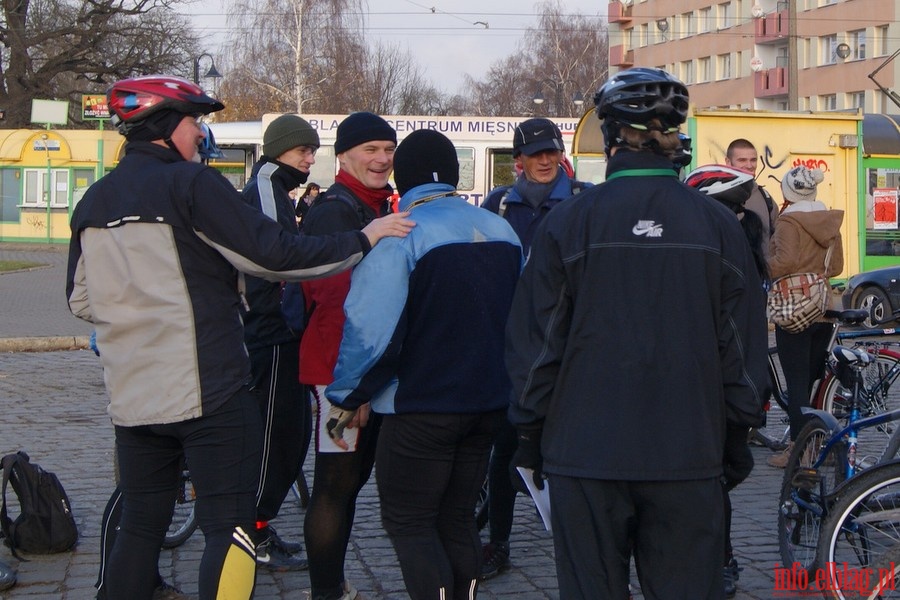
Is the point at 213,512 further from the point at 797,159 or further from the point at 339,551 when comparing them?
the point at 797,159

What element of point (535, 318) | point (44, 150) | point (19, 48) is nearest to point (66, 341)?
point (535, 318)

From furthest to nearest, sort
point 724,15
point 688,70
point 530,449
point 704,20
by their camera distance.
Answer: point 688,70
point 704,20
point 724,15
point 530,449

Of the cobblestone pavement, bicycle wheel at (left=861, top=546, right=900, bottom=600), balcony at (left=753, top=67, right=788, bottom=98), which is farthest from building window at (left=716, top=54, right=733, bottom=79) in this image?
bicycle wheel at (left=861, top=546, right=900, bottom=600)

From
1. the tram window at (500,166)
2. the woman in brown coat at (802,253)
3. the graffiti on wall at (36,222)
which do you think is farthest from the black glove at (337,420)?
the graffiti on wall at (36,222)

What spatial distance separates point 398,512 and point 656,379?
125cm

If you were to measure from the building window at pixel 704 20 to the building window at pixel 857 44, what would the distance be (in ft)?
45.9

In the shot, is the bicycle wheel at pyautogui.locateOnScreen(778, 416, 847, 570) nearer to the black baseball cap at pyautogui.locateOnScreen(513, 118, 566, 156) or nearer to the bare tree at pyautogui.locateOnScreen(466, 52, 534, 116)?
the black baseball cap at pyautogui.locateOnScreen(513, 118, 566, 156)

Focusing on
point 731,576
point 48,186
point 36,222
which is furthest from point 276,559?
point 36,222

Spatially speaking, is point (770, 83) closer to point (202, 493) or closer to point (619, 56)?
point (619, 56)

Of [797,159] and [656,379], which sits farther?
[797,159]

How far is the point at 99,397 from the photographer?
10484 millimetres

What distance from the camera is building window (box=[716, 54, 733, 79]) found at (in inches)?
2687

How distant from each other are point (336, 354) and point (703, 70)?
69.9 m

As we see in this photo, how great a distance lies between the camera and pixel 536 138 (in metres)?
5.73
